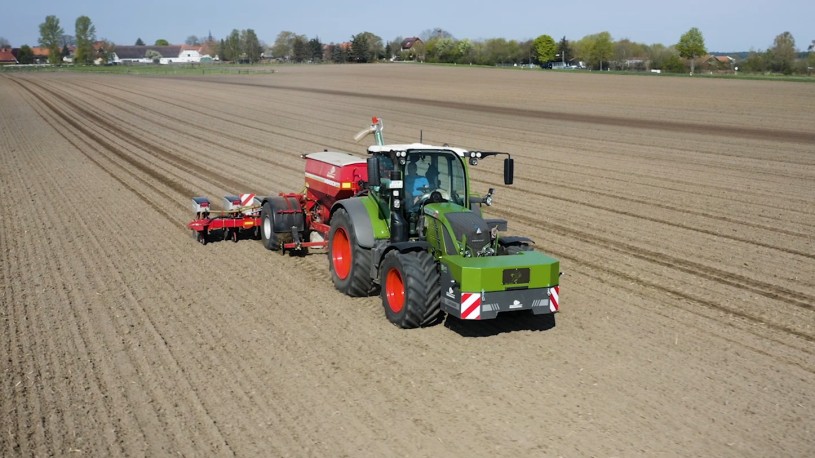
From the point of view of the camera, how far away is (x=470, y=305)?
8227mm

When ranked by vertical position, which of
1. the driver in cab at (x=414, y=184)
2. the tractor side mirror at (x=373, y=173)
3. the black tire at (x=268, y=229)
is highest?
the tractor side mirror at (x=373, y=173)

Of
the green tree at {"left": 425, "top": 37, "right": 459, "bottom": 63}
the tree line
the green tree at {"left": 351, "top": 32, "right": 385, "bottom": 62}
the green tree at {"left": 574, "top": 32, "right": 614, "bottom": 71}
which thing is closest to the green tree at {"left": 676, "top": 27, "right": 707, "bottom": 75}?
the tree line

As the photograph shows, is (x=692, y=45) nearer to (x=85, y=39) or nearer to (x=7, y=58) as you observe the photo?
(x=85, y=39)

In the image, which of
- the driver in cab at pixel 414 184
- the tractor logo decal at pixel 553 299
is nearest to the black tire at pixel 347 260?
the driver in cab at pixel 414 184

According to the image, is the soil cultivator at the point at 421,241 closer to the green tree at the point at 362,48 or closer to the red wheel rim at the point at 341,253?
the red wheel rim at the point at 341,253

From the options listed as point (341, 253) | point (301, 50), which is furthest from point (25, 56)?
point (341, 253)

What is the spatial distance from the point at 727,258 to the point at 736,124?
64.9 ft

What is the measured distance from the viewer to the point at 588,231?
14.0 meters

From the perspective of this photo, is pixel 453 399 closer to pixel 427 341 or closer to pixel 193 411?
pixel 427 341

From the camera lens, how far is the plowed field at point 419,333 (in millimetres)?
6707

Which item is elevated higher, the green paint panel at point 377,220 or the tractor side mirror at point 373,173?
the tractor side mirror at point 373,173

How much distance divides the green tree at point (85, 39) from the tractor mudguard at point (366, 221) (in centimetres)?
16500

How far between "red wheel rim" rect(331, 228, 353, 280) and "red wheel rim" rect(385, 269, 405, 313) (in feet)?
4.49

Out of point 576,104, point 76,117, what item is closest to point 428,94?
point 576,104
